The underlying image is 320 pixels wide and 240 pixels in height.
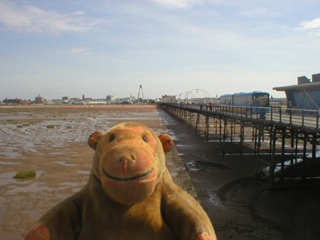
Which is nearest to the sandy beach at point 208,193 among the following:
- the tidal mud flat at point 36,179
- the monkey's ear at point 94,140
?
the tidal mud flat at point 36,179

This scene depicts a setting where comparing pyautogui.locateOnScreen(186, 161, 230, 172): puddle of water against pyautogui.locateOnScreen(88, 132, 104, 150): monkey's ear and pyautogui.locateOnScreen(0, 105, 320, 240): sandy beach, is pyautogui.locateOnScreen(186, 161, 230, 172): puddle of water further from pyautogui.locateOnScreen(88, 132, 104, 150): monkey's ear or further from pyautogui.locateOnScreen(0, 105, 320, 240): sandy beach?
pyautogui.locateOnScreen(88, 132, 104, 150): monkey's ear

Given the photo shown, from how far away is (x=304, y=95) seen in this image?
19.0 meters

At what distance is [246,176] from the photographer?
1430cm

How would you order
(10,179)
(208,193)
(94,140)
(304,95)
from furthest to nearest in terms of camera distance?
1. (304,95)
2. (10,179)
3. (208,193)
4. (94,140)

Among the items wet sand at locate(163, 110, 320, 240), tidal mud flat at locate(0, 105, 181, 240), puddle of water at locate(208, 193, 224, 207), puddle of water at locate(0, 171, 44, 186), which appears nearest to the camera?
wet sand at locate(163, 110, 320, 240)

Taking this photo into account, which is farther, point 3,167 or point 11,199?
point 3,167

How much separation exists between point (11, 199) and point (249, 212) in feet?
29.4

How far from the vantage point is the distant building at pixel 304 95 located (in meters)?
17.5

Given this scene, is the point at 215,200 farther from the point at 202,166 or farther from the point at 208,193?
the point at 202,166

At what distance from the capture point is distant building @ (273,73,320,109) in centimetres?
1748

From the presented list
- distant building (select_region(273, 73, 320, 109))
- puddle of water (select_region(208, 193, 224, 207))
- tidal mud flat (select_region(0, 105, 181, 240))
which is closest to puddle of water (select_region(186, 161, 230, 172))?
puddle of water (select_region(208, 193, 224, 207))

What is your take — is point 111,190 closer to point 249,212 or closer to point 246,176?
point 249,212

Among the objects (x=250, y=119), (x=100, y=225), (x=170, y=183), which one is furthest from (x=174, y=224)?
(x=250, y=119)

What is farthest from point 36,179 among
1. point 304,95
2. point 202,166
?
point 304,95
